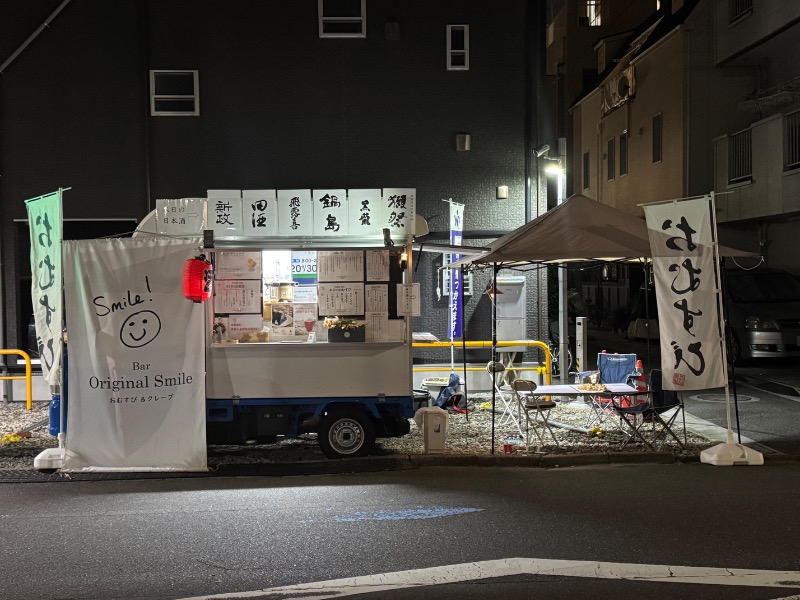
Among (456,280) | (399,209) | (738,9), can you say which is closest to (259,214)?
(399,209)

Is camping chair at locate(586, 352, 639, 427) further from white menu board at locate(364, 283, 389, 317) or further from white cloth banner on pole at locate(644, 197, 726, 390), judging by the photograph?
white menu board at locate(364, 283, 389, 317)

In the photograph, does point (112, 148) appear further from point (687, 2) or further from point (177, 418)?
point (687, 2)

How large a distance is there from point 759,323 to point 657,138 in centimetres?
990

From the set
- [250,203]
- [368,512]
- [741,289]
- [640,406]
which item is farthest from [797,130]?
[368,512]

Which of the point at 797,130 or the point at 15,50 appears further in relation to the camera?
the point at 797,130

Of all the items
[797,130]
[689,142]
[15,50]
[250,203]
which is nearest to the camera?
[250,203]

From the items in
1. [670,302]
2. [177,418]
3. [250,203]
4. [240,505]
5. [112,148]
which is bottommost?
[240,505]

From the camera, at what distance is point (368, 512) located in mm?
7301

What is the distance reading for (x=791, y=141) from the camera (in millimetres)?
18688

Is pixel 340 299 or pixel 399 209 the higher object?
pixel 399 209

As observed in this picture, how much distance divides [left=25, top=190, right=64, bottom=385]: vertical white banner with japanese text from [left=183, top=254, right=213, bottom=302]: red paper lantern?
57.9 inches

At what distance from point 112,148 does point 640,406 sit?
10386 millimetres

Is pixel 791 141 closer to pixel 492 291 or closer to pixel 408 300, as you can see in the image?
pixel 492 291

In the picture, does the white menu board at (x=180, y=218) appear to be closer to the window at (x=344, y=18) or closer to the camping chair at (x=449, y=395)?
the camping chair at (x=449, y=395)
